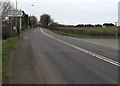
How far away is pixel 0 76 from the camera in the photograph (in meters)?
11.5

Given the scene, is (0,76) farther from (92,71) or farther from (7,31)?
(7,31)

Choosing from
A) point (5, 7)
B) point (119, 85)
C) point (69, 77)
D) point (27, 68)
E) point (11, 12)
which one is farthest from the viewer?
point (5, 7)

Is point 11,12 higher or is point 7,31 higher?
point 11,12

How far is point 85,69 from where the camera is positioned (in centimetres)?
1331

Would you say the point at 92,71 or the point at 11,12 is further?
the point at 11,12

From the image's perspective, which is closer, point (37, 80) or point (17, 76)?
point (37, 80)

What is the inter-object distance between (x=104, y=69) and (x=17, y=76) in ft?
12.2

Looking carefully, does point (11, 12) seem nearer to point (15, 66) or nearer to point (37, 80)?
point (15, 66)

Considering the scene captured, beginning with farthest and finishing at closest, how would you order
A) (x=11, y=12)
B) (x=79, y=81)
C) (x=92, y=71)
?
(x=11, y=12)
(x=92, y=71)
(x=79, y=81)

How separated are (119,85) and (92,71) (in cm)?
312

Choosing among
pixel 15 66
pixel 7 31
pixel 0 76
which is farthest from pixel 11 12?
pixel 0 76

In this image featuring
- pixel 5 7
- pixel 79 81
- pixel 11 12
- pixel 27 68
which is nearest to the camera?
pixel 79 81

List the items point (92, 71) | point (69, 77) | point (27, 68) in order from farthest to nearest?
point (27, 68) < point (92, 71) < point (69, 77)

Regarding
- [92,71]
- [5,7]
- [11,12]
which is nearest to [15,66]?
[92,71]
